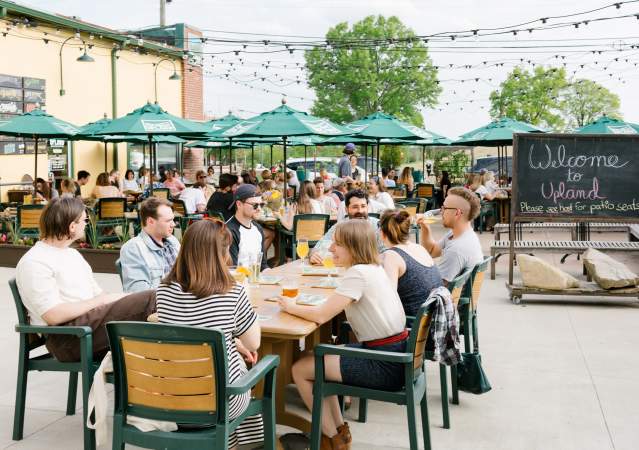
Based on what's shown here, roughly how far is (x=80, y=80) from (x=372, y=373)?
60.4 feet

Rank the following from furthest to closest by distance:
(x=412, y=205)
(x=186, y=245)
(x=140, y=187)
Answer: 1. (x=140, y=187)
2. (x=412, y=205)
3. (x=186, y=245)

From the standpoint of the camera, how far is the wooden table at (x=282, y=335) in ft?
12.4

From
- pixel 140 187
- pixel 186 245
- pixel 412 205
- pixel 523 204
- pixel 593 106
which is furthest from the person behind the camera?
pixel 593 106

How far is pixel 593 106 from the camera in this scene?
66375 millimetres

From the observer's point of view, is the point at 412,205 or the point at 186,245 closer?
the point at 186,245

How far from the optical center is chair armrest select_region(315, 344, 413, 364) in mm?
3543

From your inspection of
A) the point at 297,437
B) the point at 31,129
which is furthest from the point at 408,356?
the point at 31,129

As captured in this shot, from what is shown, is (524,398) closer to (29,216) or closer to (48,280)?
(48,280)

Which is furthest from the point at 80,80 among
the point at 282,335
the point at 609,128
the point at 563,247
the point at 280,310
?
the point at 282,335

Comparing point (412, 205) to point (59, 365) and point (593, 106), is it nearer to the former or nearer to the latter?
point (59, 365)

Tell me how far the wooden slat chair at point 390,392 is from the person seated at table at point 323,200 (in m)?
6.56

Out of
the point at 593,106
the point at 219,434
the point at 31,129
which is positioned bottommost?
the point at 219,434

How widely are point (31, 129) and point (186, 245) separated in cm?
1063

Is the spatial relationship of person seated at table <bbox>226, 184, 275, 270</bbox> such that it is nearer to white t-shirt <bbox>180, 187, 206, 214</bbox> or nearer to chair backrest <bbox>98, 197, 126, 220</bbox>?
chair backrest <bbox>98, 197, 126, 220</bbox>
